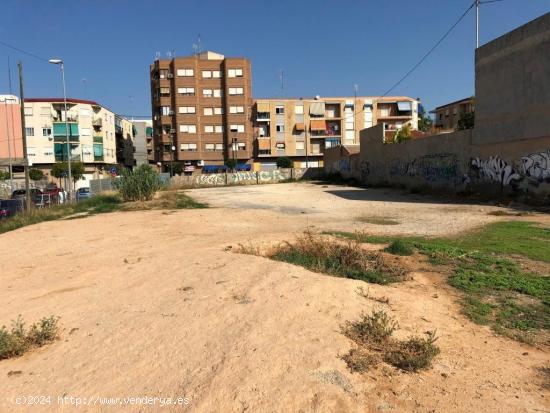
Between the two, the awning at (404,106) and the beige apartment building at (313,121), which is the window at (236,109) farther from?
the awning at (404,106)

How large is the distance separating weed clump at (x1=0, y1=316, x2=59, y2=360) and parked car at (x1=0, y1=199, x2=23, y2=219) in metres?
17.0

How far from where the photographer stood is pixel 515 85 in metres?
17.4

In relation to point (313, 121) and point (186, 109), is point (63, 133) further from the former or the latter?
point (313, 121)

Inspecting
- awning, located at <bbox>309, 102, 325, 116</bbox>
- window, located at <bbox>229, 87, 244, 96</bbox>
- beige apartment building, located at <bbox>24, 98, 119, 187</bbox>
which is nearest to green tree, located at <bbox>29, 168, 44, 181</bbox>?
beige apartment building, located at <bbox>24, 98, 119, 187</bbox>

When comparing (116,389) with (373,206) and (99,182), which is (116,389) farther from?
(99,182)

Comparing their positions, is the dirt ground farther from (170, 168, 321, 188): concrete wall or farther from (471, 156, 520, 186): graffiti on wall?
(170, 168, 321, 188): concrete wall

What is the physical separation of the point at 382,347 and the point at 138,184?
781 inches

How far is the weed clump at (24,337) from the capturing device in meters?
4.07

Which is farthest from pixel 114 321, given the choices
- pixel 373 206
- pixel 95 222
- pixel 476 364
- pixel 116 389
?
pixel 373 206

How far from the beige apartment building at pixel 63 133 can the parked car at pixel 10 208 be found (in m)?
50.6

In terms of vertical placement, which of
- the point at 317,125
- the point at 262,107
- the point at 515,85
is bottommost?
the point at 515,85

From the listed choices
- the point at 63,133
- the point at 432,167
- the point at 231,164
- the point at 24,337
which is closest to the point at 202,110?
the point at 231,164

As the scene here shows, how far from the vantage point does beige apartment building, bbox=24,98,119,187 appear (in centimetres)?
7100

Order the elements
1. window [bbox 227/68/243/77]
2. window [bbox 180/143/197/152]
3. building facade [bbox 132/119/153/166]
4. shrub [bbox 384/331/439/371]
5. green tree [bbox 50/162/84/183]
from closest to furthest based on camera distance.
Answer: shrub [bbox 384/331/439/371] < green tree [bbox 50/162/84/183] < window [bbox 180/143/197/152] < window [bbox 227/68/243/77] < building facade [bbox 132/119/153/166]
